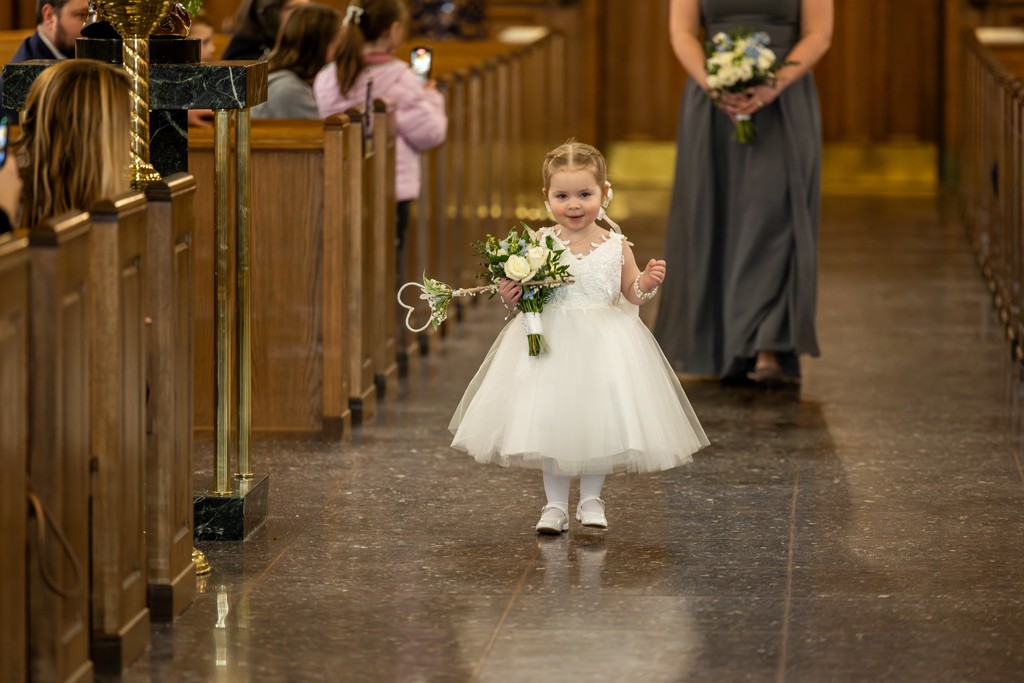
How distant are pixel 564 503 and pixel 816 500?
91 cm

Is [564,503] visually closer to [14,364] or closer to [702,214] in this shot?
[14,364]

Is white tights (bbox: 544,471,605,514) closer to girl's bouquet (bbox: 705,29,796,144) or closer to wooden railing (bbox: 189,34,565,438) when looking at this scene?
wooden railing (bbox: 189,34,565,438)

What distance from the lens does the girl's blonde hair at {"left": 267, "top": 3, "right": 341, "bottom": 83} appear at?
7.71m

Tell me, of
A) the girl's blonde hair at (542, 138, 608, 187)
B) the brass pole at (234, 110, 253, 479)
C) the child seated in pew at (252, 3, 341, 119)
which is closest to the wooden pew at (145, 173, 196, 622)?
the brass pole at (234, 110, 253, 479)

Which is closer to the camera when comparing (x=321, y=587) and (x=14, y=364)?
(x=14, y=364)

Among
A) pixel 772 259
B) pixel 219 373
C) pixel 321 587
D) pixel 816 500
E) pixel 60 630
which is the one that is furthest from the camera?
pixel 772 259

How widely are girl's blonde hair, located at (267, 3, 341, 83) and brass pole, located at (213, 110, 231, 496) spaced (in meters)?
2.62

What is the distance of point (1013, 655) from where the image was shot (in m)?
4.20

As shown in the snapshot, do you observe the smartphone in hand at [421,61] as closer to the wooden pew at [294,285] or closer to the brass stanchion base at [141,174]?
the wooden pew at [294,285]

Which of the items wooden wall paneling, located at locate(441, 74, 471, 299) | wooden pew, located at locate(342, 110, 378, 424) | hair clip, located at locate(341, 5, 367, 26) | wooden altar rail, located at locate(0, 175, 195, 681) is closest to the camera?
wooden altar rail, located at locate(0, 175, 195, 681)

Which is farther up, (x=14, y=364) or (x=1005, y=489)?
(x=14, y=364)

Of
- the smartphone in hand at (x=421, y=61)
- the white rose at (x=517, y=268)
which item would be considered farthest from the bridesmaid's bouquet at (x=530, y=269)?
the smartphone in hand at (x=421, y=61)

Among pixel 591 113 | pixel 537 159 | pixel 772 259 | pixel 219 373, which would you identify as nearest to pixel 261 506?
pixel 219 373

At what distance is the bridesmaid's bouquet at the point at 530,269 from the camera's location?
510cm
